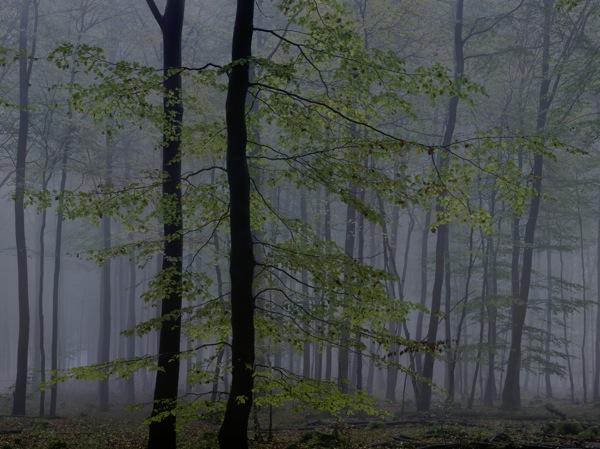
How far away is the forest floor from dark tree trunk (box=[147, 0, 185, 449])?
81.9 inches

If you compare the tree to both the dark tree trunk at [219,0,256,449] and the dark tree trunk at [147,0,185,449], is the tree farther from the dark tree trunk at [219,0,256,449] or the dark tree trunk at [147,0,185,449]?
the dark tree trunk at [219,0,256,449]

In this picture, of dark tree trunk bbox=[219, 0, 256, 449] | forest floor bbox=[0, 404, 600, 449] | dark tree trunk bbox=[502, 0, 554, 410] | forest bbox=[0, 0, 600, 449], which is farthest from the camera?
dark tree trunk bbox=[502, 0, 554, 410]

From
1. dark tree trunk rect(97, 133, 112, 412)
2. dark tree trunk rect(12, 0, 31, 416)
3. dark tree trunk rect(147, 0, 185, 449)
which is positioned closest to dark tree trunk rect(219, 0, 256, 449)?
dark tree trunk rect(147, 0, 185, 449)

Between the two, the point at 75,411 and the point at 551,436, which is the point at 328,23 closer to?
the point at 551,436

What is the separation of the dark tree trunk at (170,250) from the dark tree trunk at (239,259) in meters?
1.20

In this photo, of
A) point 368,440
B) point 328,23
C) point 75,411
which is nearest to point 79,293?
point 75,411

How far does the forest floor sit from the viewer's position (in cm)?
1074

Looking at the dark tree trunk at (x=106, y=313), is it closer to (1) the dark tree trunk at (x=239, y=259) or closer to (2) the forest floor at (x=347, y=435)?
(2) the forest floor at (x=347, y=435)

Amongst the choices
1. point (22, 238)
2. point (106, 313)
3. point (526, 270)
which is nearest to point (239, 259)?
point (22, 238)

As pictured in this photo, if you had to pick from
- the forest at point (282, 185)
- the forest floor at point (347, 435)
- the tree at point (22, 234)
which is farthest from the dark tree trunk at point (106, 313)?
the forest floor at point (347, 435)

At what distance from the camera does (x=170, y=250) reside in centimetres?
974

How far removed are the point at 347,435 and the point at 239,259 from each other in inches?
266

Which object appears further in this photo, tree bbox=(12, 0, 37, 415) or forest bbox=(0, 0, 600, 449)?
tree bbox=(12, 0, 37, 415)

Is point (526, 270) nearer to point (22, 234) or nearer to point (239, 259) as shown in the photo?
point (239, 259)
